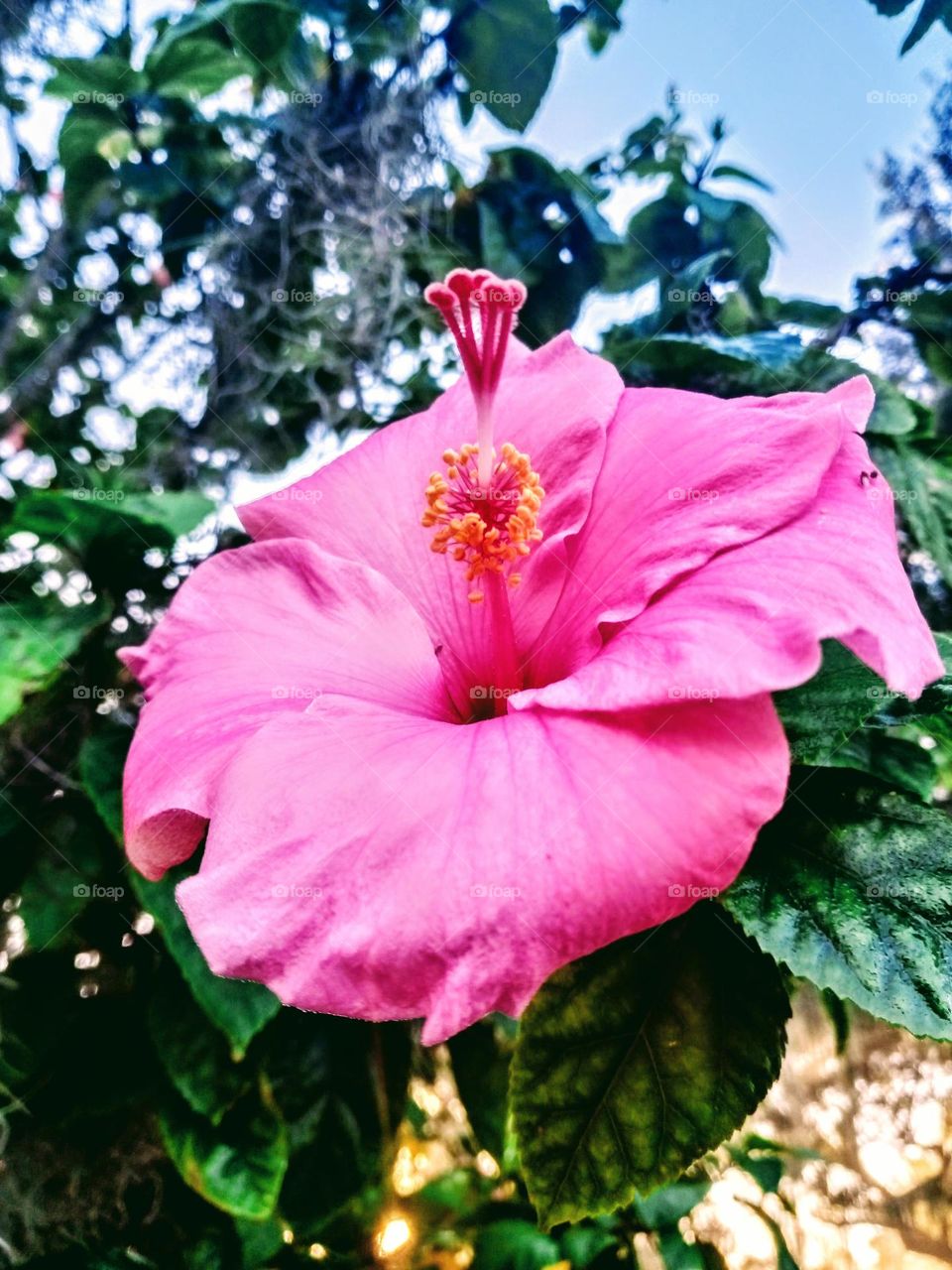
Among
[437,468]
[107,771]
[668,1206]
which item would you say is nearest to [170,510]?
[107,771]

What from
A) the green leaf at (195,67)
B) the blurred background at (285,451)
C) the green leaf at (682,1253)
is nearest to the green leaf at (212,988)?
the blurred background at (285,451)

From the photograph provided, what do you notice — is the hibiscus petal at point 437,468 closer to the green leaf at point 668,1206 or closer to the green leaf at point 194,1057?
the green leaf at point 194,1057

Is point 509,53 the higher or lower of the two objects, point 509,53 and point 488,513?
the higher

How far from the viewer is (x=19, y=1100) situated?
0.95 metres

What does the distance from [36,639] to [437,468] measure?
0.56 m

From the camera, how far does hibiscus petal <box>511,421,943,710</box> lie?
42 centimetres

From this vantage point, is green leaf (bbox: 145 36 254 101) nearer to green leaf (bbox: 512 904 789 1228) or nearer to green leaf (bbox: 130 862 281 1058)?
green leaf (bbox: 130 862 281 1058)

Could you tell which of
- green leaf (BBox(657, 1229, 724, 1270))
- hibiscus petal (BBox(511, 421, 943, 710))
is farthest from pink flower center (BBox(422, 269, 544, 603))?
green leaf (BBox(657, 1229, 724, 1270))

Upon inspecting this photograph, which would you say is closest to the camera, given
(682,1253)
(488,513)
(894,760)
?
(488,513)

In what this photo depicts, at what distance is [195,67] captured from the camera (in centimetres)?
124

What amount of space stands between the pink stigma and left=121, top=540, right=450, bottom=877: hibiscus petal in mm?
142

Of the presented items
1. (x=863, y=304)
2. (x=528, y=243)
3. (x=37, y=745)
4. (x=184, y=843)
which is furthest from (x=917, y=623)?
(x=37, y=745)

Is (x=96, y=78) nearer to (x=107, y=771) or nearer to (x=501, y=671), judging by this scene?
(x=107, y=771)

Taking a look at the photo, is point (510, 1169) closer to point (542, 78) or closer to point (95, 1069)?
point (95, 1069)
